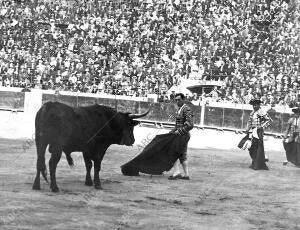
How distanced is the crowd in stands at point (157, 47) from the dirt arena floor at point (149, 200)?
433 inches

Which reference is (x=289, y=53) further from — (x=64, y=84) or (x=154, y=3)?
(x=64, y=84)

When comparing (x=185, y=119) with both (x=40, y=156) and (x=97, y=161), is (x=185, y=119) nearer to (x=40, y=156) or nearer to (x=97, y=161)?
(x=97, y=161)

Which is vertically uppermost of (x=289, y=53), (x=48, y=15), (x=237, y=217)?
(x=48, y=15)

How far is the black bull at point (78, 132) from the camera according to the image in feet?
25.1

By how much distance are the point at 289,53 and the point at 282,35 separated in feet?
4.21

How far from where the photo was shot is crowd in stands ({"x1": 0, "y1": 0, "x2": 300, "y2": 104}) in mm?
22562

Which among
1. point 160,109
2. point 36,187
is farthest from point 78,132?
point 160,109

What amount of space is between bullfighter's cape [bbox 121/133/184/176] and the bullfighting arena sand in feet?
0.57

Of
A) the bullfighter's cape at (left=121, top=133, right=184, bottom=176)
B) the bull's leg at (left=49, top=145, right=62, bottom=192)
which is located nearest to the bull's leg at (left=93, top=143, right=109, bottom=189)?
the bull's leg at (left=49, top=145, right=62, bottom=192)

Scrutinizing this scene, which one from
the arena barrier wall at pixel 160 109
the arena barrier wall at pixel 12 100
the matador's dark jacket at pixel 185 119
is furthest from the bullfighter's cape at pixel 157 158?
the arena barrier wall at pixel 12 100

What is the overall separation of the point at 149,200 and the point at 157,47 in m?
17.7

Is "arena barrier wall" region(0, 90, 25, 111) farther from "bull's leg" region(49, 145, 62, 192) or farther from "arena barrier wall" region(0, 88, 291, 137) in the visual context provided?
"bull's leg" region(49, 145, 62, 192)

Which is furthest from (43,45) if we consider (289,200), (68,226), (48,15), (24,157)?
(68,226)

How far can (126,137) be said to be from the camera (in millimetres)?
9242
